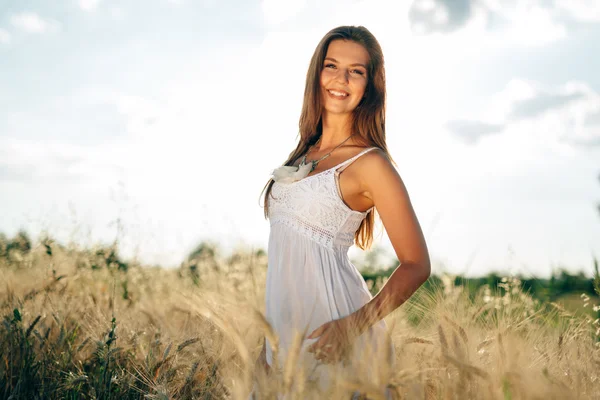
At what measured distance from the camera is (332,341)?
1.77 m

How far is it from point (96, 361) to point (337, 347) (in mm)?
1438

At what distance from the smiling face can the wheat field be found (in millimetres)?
949

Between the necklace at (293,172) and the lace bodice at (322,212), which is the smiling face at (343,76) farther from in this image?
the lace bodice at (322,212)

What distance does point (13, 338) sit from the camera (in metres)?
2.83

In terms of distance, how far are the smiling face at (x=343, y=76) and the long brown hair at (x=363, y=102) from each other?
0.11 feet

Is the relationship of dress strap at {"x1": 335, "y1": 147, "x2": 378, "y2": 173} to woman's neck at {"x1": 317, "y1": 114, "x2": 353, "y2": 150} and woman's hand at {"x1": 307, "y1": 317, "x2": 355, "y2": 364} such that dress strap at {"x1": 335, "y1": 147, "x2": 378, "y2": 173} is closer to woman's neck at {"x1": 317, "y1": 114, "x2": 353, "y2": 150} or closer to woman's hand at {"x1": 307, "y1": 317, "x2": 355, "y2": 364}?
woman's neck at {"x1": 317, "y1": 114, "x2": 353, "y2": 150}

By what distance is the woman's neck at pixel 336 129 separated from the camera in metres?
2.77

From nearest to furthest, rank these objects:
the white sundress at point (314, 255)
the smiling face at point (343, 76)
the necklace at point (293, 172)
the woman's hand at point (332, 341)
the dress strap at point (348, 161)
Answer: the woman's hand at point (332, 341), the white sundress at point (314, 255), the dress strap at point (348, 161), the necklace at point (293, 172), the smiling face at point (343, 76)

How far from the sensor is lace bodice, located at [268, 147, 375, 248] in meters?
2.35

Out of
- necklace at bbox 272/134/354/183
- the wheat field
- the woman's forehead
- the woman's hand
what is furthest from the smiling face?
the woman's hand

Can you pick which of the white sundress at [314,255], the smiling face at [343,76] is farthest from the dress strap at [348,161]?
the smiling face at [343,76]

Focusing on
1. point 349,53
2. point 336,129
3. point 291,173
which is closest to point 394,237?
point 291,173

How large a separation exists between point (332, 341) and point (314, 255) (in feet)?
1.90

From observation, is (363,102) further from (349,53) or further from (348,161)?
(348,161)
